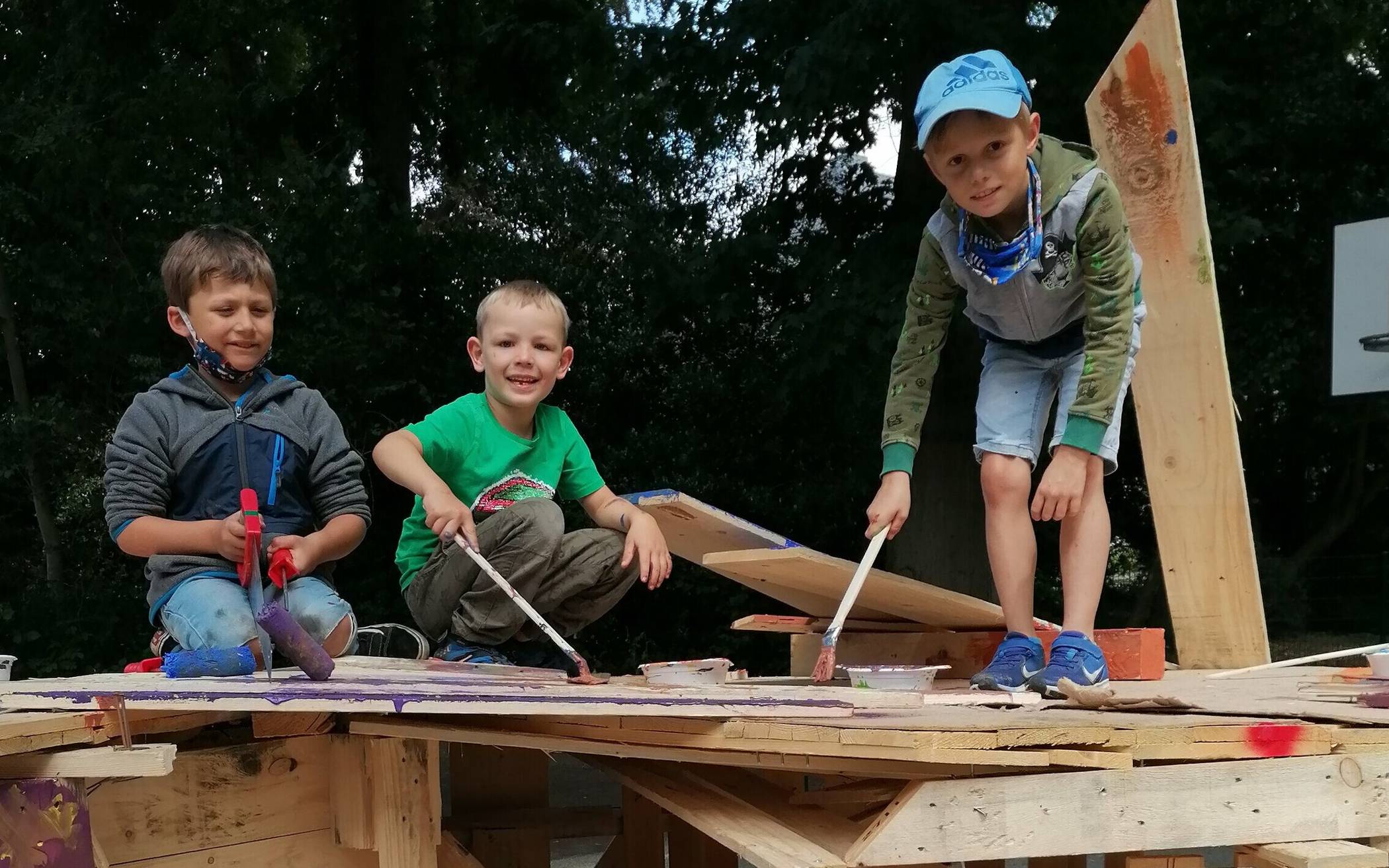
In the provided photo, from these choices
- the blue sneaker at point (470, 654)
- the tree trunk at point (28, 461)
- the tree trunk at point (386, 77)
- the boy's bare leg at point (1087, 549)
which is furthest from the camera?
the tree trunk at point (386, 77)

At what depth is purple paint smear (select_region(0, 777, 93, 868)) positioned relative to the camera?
2076 millimetres

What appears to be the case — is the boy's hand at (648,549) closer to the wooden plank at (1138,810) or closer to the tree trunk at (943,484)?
the wooden plank at (1138,810)

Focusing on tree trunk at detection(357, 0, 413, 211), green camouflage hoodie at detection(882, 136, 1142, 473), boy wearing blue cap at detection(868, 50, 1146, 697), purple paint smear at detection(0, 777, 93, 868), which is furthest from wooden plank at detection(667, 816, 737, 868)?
tree trunk at detection(357, 0, 413, 211)

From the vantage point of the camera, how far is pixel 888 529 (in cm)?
317

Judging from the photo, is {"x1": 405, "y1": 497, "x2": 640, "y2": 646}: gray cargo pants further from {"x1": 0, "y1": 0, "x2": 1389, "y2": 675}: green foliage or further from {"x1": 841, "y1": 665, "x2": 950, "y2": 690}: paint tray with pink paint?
{"x1": 0, "y1": 0, "x2": 1389, "y2": 675}: green foliage

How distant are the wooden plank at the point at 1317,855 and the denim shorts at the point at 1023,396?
1.07 m

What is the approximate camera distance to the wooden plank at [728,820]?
6.80ft

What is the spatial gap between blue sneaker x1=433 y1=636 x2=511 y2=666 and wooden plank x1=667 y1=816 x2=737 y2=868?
0.69 m

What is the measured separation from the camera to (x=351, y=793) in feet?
8.55

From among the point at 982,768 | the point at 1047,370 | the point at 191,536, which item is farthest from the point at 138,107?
the point at 982,768

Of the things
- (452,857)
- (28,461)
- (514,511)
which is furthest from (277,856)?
(28,461)

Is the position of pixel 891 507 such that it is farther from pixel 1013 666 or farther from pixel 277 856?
pixel 277 856

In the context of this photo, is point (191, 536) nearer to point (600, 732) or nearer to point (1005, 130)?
point (600, 732)

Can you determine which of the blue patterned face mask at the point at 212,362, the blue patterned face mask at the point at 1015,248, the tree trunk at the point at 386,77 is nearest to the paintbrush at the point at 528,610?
the blue patterned face mask at the point at 212,362
